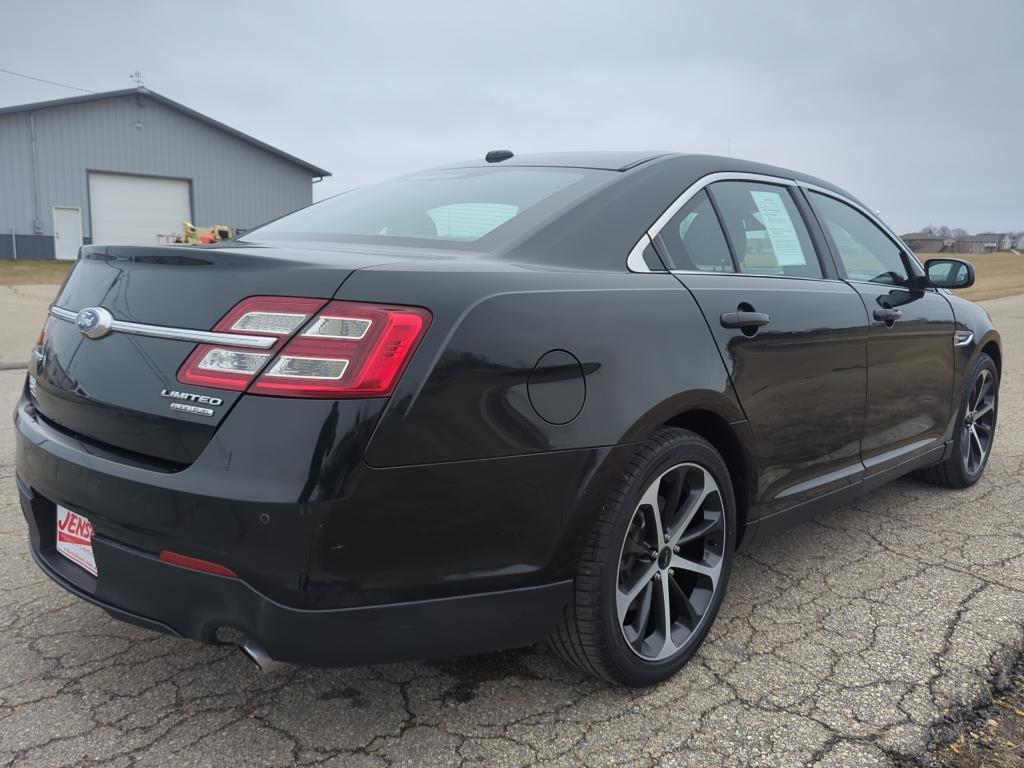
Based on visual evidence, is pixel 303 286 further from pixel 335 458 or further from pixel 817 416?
pixel 817 416

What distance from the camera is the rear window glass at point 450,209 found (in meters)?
2.47

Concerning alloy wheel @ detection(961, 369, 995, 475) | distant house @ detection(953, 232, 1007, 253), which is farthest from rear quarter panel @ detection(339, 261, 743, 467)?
distant house @ detection(953, 232, 1007, 253)

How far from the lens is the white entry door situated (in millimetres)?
29500

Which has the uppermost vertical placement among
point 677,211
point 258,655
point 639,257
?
point 677,211

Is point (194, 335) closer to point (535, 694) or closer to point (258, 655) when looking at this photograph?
point (258, 655)

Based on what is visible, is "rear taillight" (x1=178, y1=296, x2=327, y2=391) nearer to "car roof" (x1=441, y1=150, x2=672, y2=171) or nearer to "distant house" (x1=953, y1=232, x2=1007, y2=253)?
"car roof" (x1=441, y1=150, x2=672, y2=171)

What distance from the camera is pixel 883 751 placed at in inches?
83.8

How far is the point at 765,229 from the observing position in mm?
3145

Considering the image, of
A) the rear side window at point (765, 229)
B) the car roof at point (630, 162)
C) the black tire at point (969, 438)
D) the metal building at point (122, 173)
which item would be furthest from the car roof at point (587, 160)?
the metal building at point (122, 173)

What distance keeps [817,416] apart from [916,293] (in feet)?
4.10

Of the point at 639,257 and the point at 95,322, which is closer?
the point at 95,322

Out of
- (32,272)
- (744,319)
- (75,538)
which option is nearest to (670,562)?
(744,319)

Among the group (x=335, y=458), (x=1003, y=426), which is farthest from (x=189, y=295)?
(x=1003, y=426)

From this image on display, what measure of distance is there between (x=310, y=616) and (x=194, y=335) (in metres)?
0.68
